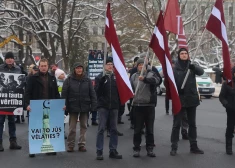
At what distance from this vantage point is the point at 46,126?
29.1ft

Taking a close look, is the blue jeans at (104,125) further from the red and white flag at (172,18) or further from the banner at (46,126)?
the red and white flag at (172,18)

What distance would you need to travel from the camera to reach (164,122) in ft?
46.2

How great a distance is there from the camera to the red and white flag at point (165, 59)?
8.26 metres

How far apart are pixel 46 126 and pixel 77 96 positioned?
0.81 metres

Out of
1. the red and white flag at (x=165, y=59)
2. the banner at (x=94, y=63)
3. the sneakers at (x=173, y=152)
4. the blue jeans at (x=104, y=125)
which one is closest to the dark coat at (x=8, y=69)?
the blue jeans at (x=104, y=125)

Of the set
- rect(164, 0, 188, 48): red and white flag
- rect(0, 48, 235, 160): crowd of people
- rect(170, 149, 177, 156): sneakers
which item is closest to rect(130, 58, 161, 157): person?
rect(0, 48, 235, 160): crowd of people

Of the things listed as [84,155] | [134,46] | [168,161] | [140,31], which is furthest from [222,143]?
[134,46]

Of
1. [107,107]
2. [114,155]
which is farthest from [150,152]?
[107,107]

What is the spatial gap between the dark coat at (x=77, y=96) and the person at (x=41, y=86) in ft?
0.88

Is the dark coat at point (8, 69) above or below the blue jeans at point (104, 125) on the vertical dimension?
above

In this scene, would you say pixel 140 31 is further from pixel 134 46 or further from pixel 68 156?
pixel 68 156

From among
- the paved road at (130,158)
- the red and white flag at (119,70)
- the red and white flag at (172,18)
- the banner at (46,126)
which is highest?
the red and white flag at (172,18)

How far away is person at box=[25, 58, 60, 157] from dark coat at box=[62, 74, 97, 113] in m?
0.27

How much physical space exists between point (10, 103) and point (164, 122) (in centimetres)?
605
